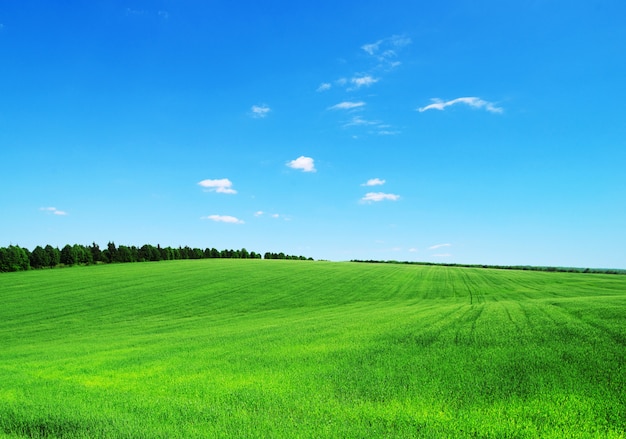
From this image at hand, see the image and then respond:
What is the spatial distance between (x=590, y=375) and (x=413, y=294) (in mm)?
31368

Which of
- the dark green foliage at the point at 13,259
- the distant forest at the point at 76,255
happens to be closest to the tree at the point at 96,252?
the distant forest at the point at 76,255

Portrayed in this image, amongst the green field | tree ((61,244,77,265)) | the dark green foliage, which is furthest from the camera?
tree ((61,244,77,265))

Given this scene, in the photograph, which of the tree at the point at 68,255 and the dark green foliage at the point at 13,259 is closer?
the dark green foliage at the point at 13,259

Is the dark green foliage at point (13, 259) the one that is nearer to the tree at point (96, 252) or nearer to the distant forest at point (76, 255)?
the distant forest at point (76, 255)

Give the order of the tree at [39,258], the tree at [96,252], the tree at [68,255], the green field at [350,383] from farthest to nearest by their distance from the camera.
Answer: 1. the tree at [96,252]
2. the tree at [68,255]
3. the tree at [39,258]
4. the green field at [350,383]

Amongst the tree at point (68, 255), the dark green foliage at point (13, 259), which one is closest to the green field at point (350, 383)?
the dark green foliage at point (13, 259)

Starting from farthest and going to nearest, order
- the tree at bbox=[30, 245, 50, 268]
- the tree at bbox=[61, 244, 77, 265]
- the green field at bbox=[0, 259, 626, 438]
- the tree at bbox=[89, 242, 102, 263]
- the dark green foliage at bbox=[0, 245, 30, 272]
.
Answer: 1. the tree at bbox=[89, 242, 102, 263]
2. the tree at bbox=[61, 244, 77, 265]
3. the tree at bbox=[30, 245, 50, 268]
4. the dark green foliage at bbox=[0, 245, 30, 272]
5. the green field at bbox=[0, 259, 626, 438]

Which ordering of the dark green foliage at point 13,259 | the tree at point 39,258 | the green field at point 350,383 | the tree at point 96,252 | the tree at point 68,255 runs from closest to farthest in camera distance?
the green field at point 350,383 → the dark green foliage at point 13,259 → the tree at point 39,258 → the tree at point 68,255 → the tree at point 96,252

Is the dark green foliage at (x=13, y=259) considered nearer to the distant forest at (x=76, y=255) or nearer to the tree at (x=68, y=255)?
the distant forest at (x=76, y=255)

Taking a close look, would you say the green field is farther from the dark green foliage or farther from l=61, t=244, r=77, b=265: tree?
l=61, t=244, r=77, b=265: tree

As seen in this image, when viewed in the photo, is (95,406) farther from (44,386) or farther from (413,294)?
(413,294)

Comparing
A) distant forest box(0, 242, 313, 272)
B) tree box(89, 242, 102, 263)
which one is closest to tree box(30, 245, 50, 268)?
distant forest box(0, 242, 313, 272)

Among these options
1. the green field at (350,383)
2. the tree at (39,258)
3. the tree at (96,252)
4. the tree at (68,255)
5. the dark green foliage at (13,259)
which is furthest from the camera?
the tree at (96,252)

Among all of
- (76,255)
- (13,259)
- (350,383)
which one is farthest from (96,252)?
(350,383)
